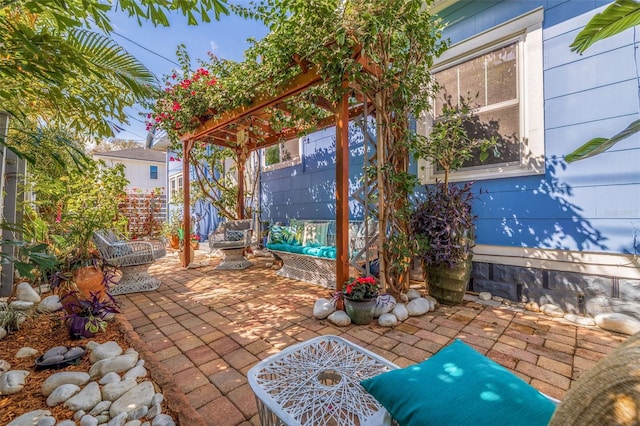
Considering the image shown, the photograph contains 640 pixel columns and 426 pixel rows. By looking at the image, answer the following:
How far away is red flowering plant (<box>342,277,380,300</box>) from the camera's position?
260 cm

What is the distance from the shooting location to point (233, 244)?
16.0ft

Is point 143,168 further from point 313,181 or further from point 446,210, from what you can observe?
point 446,210

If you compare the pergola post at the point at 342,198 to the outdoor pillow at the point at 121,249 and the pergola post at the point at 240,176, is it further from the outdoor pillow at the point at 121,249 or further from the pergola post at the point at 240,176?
the pergola post at the point at 240,176

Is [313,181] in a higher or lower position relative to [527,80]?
lower

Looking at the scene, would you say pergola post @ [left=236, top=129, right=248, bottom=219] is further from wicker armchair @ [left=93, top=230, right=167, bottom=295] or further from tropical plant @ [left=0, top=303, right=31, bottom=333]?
tropical plant @ [left=0, top=303, right=31, bottom=333]

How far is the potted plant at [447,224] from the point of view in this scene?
9.61 ft

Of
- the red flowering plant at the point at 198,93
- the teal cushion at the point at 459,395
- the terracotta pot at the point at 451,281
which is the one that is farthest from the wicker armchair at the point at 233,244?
the teal cushion at the point at 459,395

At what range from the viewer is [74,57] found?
149 cm

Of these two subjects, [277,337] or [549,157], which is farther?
[549,157]

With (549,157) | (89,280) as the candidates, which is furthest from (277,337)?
(549,157)

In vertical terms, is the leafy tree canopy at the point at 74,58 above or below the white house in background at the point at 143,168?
below

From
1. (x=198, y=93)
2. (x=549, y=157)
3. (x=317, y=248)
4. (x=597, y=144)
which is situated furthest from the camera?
(x=198, y=93)

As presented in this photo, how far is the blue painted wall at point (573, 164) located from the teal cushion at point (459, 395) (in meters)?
2.62

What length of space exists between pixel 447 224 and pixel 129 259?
4.04 meters
